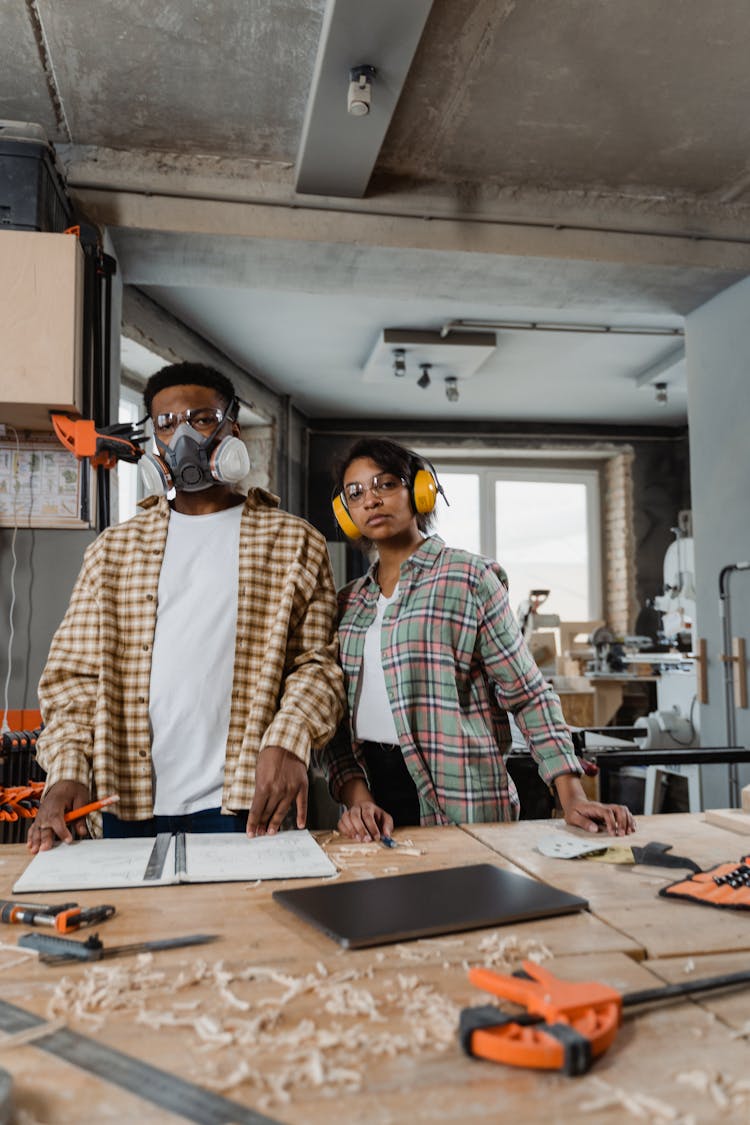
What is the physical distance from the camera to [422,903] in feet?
3.54

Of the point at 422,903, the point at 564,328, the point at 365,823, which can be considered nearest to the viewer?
the point at 422,903

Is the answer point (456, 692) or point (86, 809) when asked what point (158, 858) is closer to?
point (86, 809)

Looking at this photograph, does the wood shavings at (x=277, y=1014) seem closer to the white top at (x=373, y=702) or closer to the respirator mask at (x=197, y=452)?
the white top at (x=373, y=702)

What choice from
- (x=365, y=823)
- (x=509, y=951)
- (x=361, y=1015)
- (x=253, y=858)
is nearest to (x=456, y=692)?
(x=365, y=823)

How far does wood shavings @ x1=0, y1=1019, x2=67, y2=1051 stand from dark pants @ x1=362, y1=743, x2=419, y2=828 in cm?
109

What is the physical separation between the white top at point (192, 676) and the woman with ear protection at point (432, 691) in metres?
0.27

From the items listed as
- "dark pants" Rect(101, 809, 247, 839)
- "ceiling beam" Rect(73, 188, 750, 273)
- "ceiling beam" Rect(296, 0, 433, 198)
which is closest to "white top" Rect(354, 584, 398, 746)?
"dark pants" Rect(101, 809, 247, 839)

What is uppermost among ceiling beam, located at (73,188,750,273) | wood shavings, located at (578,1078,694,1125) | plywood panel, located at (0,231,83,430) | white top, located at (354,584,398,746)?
ceiling beam, located at (73,188,750,273)

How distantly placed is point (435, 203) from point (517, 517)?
5.51 m

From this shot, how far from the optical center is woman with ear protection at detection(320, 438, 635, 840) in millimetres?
1737

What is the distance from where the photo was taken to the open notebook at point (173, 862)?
3.92 feet

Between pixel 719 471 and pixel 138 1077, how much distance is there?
3758mm

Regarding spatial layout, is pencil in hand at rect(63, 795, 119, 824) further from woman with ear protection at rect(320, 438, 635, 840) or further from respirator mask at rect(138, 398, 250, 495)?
respirator mask at rect(138, 398, 250, 495)

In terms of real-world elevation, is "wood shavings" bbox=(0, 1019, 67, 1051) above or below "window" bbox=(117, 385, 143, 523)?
below
